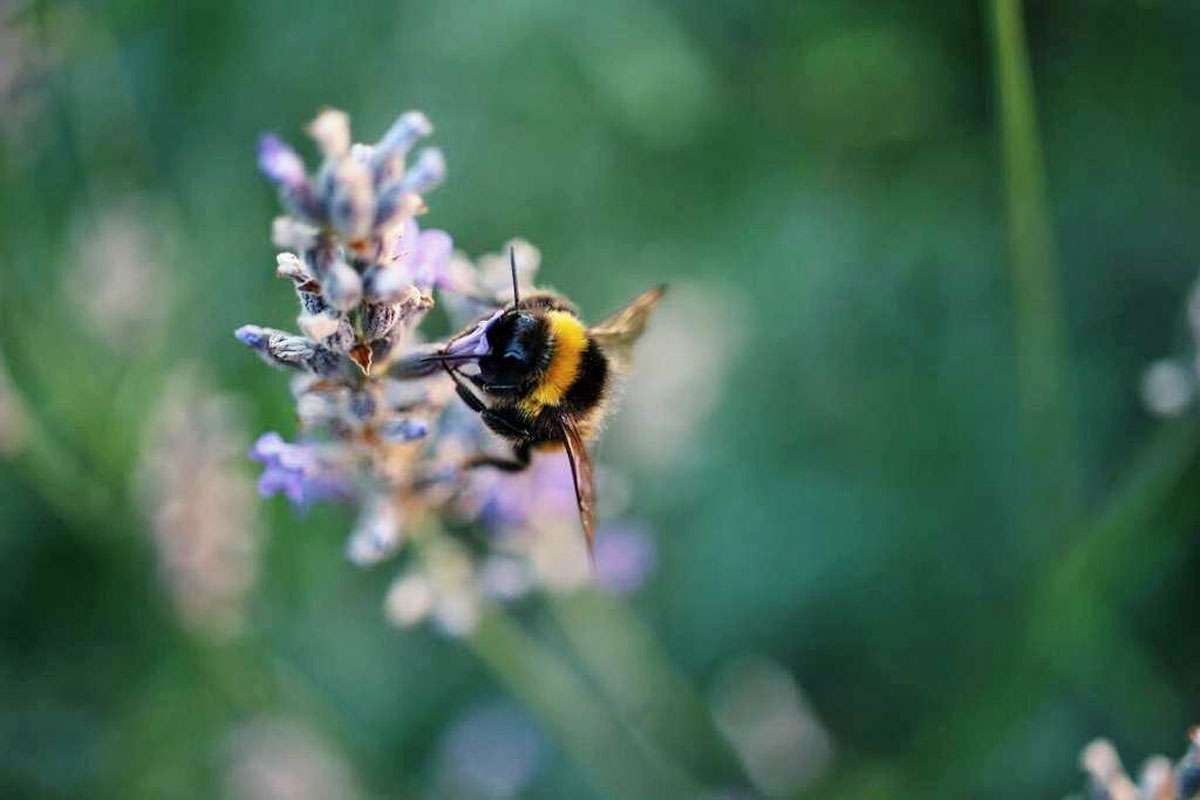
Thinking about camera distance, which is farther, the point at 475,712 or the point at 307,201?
the point at 475,712

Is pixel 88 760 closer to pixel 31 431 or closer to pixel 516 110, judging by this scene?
pixel 31 431

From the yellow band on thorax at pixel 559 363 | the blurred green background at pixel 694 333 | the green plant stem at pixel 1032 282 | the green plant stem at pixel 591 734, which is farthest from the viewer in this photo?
the blurred green background at pixel 694 333

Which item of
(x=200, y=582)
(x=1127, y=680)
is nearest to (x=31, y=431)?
(x=200, y=582)

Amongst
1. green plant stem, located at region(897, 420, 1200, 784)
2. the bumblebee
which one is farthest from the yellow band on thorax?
green plant stem, located at region(897, 420, 1200, 784)

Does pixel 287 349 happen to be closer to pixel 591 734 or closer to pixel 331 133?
pixel 331 133

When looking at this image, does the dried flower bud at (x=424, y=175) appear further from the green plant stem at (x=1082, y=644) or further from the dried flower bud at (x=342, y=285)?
the green plant stem at (x=1082, y=644)

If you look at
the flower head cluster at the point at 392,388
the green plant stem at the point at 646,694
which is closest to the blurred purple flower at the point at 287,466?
the flower head cluster at the point at 392,388

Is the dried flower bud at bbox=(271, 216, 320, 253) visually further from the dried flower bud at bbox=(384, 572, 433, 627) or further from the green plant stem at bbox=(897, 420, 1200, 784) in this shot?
the green plant stem at bbox=(897, 420, 1200, 784)
